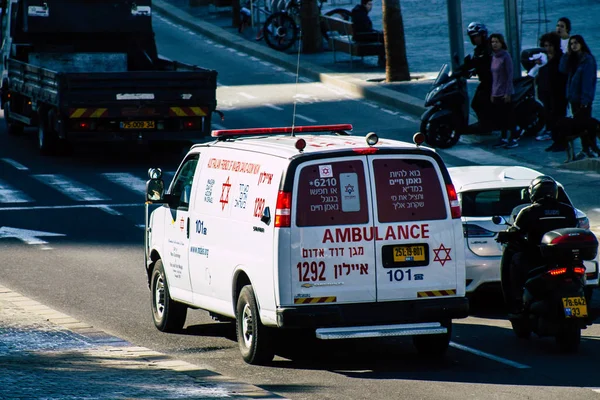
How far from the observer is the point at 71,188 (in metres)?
22.4

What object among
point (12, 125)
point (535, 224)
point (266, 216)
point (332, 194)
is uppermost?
point (332, 194)

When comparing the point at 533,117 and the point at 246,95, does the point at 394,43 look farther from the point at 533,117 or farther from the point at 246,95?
the point at 533,117

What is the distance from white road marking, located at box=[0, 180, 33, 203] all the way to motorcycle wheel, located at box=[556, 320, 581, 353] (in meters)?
11.9

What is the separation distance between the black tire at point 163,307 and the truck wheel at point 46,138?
12.6 meters

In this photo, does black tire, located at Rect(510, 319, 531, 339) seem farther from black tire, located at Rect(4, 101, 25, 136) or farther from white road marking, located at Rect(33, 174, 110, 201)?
black tire, located at Rect(4, 101, 25, 136)

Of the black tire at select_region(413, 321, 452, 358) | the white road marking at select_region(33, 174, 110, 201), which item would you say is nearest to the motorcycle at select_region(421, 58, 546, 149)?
the white road marking at select_region(33, 174, 110, 201)

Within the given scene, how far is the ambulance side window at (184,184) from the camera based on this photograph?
12312 mm

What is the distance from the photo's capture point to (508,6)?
25953 millimetres

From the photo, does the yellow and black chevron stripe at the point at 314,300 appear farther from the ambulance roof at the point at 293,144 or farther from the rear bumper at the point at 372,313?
the ambulance roof at the point at 293,144

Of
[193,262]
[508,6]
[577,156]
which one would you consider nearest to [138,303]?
[193,262]

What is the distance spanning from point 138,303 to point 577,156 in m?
10.4

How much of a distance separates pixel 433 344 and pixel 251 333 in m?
1.52

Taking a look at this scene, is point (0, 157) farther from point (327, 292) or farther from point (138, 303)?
point (327, 292)

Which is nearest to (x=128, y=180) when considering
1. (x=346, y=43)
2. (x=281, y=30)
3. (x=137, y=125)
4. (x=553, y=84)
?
(x=137, y=125)
